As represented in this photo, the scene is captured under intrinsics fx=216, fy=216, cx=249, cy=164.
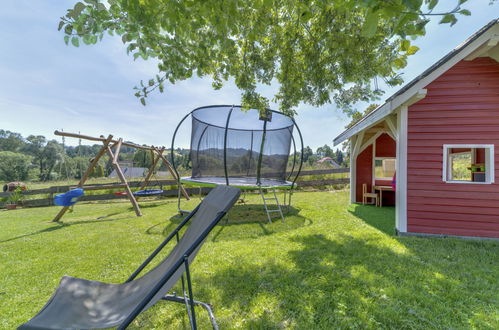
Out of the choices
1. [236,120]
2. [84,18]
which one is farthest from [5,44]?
[236,120]

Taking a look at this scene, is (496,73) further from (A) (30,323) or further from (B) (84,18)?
(A) (30,323)

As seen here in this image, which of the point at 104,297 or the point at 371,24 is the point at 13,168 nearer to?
the point at 104,297

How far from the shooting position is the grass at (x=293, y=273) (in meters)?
1.69

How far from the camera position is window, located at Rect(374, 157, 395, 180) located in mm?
7166

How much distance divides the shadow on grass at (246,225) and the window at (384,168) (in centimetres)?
353

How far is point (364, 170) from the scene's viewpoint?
7.08 metres

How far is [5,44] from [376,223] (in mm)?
8118

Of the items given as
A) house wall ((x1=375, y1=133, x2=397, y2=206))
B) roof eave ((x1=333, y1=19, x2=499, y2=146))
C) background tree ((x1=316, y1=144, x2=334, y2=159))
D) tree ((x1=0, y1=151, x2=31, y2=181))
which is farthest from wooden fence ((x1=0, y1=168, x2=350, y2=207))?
background tree ((x1=316, y1=144, x2=334, y2=159))

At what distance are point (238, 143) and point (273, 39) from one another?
253 cm

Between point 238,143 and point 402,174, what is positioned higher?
point 238,143

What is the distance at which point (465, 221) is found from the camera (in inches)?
143

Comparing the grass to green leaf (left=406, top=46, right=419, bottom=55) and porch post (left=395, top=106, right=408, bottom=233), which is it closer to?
porch post (left=395, top=106, right=408, bottom=233)

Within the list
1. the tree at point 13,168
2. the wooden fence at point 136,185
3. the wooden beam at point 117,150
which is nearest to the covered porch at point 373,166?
the wooden fence at point 136,185

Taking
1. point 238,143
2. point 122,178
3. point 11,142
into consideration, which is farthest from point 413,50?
point 11,142
